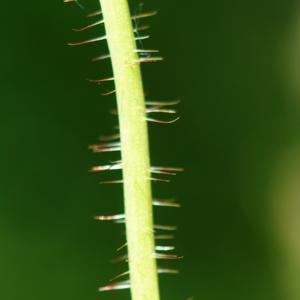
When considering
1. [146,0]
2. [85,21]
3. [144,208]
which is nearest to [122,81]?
[144,208]

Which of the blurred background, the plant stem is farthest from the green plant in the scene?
the blurred background

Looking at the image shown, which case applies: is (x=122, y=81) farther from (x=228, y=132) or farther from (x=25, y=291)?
(x=228, y=132)

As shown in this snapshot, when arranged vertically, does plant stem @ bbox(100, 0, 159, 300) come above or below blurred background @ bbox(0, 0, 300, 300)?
below

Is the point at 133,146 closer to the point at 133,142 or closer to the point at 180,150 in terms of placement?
the point at 133,142

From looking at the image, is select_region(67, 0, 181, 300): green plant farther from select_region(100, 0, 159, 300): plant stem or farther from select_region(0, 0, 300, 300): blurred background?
select_region(0, 0, 300, 300): blurred background

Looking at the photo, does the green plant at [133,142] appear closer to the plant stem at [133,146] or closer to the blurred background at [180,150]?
the plant stem at [133,146]
